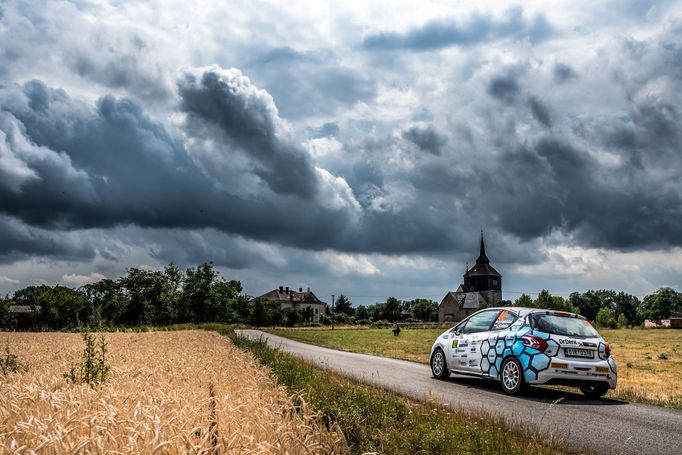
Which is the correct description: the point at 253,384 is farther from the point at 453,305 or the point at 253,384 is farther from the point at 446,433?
the point at 453,305

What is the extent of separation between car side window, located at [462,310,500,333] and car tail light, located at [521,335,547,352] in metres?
1.59

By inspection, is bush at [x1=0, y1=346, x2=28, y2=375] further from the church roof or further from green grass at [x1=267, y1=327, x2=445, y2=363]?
the church roof

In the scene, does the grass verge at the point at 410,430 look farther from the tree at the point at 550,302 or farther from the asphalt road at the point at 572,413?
the tree at the point at 550,302

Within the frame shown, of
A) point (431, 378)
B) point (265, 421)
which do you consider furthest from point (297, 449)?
point (431, 378)

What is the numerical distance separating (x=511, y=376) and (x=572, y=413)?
7.92 feet

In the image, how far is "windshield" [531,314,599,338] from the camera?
12.7 m

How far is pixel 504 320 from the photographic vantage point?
1366 centimetres

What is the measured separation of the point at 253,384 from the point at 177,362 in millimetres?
3406

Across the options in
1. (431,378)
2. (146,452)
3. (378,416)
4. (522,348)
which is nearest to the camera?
(146,452)

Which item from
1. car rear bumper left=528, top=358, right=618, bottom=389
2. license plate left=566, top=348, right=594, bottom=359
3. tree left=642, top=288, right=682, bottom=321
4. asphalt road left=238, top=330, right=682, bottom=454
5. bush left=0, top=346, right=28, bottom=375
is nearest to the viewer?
asphalt road left=238, top=330, right=682, bottom=454

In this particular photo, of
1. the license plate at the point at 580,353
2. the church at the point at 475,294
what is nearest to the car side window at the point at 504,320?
the license plate at the point at 580,353

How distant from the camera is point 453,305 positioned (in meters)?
157

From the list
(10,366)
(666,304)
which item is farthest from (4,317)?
(666,304)

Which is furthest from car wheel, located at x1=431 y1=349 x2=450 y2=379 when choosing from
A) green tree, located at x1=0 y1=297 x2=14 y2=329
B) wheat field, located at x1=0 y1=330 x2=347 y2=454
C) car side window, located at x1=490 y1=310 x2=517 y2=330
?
green tree, located at x1=0 y1=297 x2=14 y2=329
